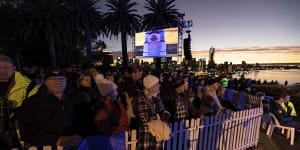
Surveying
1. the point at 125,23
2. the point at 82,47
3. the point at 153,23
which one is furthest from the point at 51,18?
the point at 82,47

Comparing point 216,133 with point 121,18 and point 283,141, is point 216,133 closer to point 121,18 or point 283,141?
point 283,141

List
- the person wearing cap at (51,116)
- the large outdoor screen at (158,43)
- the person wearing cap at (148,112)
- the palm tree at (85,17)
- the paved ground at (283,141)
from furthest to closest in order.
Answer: the palm tree at (85,17), the large outdoor screen at (158,43), the paved ground at (283,141), the person wearing cap at (148,112), the person wearing cap at (51,116)

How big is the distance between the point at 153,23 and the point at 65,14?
11943 millimetres

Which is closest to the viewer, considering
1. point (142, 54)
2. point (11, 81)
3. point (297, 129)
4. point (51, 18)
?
point (11, 81)

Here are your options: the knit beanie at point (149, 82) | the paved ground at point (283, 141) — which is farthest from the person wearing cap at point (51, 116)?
the paved ground at point (283, 141)

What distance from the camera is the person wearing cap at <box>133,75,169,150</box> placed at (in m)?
3.31

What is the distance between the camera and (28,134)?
2701 millimetres

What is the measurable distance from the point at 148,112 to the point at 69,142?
1.10 m

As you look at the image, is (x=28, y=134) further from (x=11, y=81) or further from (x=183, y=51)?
(x=183, y=51)

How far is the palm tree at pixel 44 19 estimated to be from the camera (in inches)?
1193

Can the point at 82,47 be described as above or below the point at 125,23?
below

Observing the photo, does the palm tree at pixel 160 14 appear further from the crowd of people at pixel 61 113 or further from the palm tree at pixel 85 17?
the crowd of people at pixel 61 113

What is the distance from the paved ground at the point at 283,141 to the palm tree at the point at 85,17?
81.7 feet

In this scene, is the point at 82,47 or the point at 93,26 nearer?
the point at 93,26
